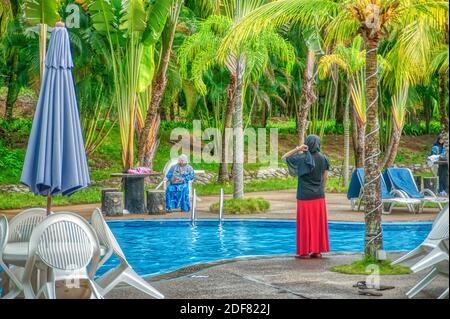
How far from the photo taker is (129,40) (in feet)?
62.4

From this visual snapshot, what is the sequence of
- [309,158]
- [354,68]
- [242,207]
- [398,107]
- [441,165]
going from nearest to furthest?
[309,158]
[242,207]
[441,165]
[354,68]
[398,107]

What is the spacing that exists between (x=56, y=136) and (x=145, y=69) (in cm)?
1183

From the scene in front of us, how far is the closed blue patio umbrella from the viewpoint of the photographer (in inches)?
304

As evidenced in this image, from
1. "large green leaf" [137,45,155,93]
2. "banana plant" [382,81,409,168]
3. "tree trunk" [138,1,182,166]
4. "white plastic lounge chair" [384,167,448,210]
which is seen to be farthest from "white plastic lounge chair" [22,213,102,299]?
"banana plant" [382,81,409,168]

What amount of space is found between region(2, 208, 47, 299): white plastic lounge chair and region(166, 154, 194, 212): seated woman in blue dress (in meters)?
9.38

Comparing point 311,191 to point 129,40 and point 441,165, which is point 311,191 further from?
point 129,40

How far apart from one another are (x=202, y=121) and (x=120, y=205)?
15.8 metres

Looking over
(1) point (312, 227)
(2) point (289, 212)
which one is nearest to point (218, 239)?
(2) point (289, 212)

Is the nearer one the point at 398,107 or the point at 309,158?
the point at 309,158

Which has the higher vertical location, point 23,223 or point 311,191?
point 311,191

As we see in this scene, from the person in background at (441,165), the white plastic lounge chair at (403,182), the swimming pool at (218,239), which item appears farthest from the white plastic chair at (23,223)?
the person in background at (441,165)

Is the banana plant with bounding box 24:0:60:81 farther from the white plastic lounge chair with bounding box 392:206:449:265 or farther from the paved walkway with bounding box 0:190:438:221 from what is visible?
the white plastic lounge chair with bounding box 392:206:449:265

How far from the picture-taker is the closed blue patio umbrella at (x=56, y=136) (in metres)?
7.71

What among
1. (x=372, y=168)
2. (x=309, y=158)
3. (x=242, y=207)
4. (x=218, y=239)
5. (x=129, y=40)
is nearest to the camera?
(x=372, y=168)
